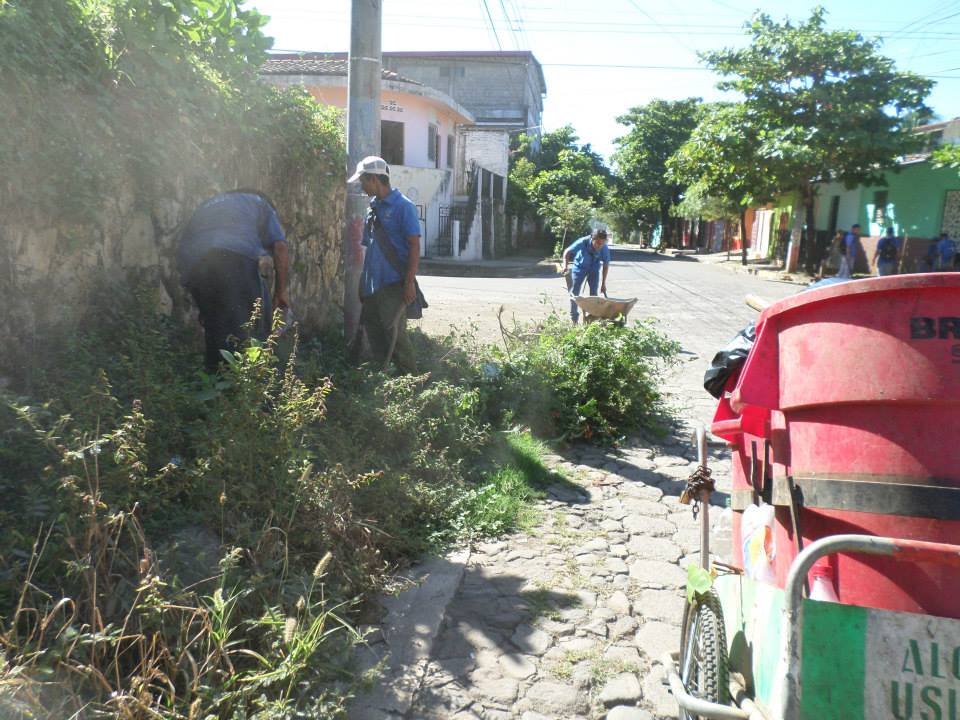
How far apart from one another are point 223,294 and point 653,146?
49.7 m

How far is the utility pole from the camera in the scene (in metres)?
6.52

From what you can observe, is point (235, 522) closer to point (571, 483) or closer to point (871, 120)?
point (571, 483)

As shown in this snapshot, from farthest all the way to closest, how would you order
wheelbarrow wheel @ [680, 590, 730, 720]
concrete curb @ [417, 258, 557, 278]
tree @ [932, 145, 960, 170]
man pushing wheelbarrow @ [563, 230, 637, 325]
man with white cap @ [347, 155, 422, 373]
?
concrete curb @ [417, 258, 557, 278] → tree @ [932, 145, 960, 170] → man pushing wheelbarrow @ [563, 230, 637, 325] → man with white cap @ [347, 155, 422, 373] → wheelbarrow wheel @ [680, 590, 730, 720]

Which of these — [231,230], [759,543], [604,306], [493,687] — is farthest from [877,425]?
[604,306]

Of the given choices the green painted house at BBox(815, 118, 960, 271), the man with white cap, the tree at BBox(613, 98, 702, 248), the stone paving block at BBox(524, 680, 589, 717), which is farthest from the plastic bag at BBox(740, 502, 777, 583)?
the tree at BBox(613, 98, 702, 248)

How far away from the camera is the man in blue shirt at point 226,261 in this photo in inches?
185

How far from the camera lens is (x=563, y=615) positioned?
3.51 m

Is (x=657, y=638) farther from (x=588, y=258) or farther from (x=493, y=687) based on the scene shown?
(x=588, y=258)

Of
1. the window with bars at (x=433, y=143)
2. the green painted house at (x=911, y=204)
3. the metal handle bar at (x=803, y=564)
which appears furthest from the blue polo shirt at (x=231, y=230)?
the green painted house at (x=911, y=204)

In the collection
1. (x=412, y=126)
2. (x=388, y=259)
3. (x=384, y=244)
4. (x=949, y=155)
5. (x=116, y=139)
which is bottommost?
(x=388, y=259)

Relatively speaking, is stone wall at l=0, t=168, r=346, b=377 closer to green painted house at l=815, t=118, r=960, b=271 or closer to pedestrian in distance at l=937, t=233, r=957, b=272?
pedestrian in distance at l=937, t=233, r=957, b=272

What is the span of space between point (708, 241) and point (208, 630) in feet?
183

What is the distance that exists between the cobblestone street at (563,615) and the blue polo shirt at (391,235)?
6.10 ft

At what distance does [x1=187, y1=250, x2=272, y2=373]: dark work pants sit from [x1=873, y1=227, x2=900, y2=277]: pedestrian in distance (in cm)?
2421
